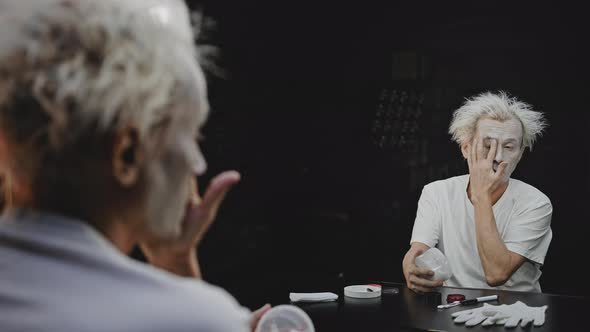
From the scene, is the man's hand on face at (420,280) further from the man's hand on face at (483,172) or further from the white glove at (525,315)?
the man's hand on face at (483,172)

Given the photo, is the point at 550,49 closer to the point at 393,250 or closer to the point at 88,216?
the point at 393,250

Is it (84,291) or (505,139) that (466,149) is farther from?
(84,291)

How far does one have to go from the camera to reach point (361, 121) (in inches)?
160

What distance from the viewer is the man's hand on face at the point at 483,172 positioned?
2.80 meters

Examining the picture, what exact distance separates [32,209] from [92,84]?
14 centimetres

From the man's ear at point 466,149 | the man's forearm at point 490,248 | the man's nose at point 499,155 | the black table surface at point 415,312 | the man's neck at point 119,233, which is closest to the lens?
the man's neck at point 119,233

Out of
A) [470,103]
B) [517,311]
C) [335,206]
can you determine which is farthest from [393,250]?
[517,311]

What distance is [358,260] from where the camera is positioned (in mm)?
4098

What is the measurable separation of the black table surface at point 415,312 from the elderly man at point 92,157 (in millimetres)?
1430

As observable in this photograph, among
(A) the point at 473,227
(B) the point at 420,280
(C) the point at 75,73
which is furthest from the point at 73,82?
(A) the point at 473,227

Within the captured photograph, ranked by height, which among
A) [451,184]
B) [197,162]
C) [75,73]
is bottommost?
[451,184]

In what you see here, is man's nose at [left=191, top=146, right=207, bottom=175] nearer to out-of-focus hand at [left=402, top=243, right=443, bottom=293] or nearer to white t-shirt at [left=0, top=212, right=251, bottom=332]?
white t-shirt at [left=0, top=212, right=251, bottom=332]

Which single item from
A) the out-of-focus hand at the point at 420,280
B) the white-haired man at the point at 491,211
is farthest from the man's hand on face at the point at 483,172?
the out-of-focus hand at the point at 420,280

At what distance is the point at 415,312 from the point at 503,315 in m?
0.28
